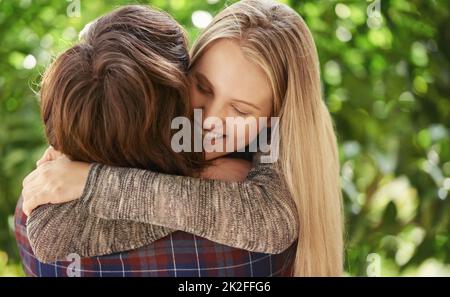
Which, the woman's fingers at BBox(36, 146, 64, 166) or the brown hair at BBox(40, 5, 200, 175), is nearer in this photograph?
the brown hair at BBox(40, 5, 200, 175)

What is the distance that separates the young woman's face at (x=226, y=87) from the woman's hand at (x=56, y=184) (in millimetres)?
229

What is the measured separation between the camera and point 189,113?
113 centimetres

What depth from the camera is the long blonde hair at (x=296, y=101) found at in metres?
1.16

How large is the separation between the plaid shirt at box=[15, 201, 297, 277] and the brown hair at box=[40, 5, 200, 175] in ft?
0.42

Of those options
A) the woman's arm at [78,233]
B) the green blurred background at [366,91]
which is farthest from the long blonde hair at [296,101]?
the green blurred background at [366,91]

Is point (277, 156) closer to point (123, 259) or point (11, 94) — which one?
point (123, 259)

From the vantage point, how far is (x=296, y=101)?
3.84 ft

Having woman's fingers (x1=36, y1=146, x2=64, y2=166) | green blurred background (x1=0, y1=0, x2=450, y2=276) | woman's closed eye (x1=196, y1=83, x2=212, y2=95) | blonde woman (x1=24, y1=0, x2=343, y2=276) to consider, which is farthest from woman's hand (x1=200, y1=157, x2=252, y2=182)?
green blurred background (x1=0, y1=0, x2=450, y2=276)

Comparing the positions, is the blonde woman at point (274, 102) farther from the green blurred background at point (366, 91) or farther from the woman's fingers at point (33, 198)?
the green blurred background at point (366, 91)

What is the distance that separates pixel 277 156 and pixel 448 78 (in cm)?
64

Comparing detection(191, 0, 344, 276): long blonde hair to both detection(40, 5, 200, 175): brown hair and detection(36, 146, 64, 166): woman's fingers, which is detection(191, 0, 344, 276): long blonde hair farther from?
detection(36, 146, 64, 166): woman's fingers

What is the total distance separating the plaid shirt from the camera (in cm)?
110

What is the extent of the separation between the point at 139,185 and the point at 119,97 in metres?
0.14

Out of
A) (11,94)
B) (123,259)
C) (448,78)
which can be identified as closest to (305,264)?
(123,259)
